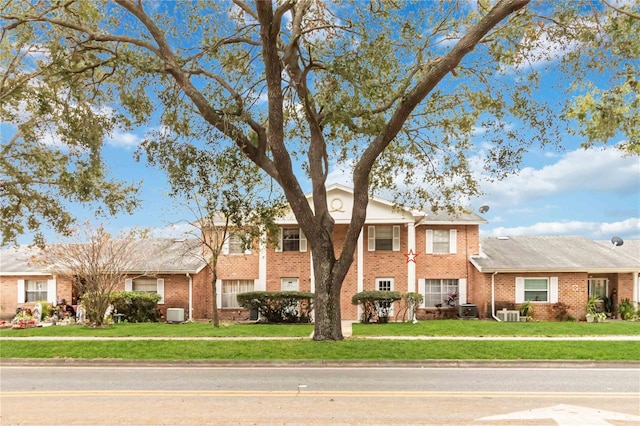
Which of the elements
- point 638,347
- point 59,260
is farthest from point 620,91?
point 59,260

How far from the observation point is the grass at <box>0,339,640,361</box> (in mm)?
13328

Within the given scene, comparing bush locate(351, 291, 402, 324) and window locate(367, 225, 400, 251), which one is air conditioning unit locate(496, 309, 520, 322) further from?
window locate(367, 225, 400, 251)

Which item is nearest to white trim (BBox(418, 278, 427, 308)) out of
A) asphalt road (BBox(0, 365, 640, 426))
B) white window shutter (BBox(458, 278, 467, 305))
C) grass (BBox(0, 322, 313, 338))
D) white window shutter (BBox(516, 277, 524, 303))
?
white window shutter (BBox(458, 278, 467, 305))

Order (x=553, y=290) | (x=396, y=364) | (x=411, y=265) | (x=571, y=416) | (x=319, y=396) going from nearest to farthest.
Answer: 1. (x=571, y=416)
2. (x=319, y=396)
3. (x=396, y=364)
4. (x=553, y=290)
5. (x=411, y=265)

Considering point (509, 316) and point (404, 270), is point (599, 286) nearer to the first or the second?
point (509, 316)

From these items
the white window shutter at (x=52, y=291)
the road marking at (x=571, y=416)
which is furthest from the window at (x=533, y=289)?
the white window shutter at (x=52, y=291)

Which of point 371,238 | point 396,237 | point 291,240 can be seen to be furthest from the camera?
point 291,240

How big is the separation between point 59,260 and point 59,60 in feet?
43.5

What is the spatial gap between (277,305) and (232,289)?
4.17m

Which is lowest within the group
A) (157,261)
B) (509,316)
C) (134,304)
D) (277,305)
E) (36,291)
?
(509,316)

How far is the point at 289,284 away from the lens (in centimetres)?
2677

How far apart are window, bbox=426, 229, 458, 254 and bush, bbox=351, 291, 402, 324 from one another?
4517 mm

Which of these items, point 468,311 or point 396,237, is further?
point 396,237

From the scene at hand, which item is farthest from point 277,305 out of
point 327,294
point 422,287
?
point 327,294
